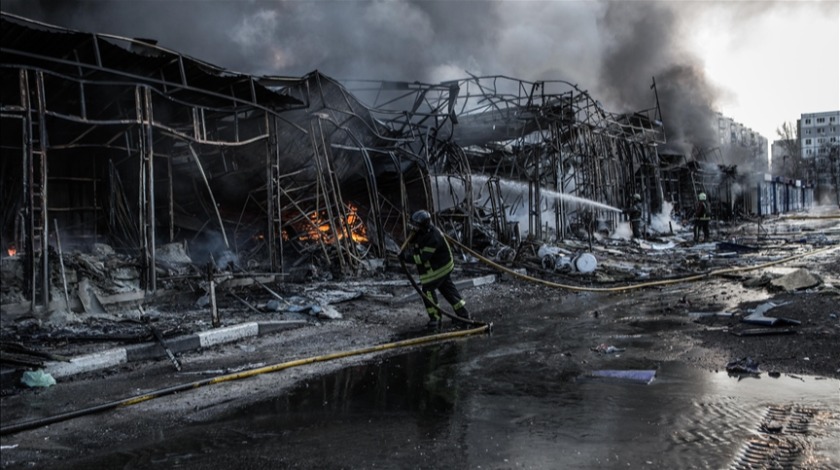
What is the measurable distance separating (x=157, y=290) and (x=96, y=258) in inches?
42.1

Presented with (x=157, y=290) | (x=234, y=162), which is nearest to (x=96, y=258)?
(x=157, y=290)

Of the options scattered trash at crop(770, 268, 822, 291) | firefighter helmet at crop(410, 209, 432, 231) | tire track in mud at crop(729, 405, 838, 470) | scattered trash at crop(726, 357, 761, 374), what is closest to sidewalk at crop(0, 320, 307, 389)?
firefighter helmet at crop(410, 209, 432, 231)

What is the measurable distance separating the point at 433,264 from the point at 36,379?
478 cm

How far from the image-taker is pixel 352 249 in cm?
1382

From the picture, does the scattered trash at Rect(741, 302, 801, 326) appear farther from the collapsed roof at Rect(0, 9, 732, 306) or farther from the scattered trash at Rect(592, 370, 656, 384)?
the collapsed roof at Rect(0, 9, 732, 306)

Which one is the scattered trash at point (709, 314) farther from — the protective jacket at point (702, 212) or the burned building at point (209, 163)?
the protective jacket at point (702, 212)

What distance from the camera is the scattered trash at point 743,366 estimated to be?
5516 mm

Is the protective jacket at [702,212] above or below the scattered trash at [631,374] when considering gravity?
above

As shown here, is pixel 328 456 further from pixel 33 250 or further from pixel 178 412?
pixel 33 250

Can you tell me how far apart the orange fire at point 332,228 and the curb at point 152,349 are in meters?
5.14

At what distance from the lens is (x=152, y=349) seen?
7.00 m

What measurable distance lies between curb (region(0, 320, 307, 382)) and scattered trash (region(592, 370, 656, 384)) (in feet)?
15.1

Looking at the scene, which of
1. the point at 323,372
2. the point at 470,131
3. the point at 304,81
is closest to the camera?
the point at 323,372

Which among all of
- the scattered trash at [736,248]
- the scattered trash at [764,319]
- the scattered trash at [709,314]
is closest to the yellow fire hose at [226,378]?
the scattered trash at [709,314]
